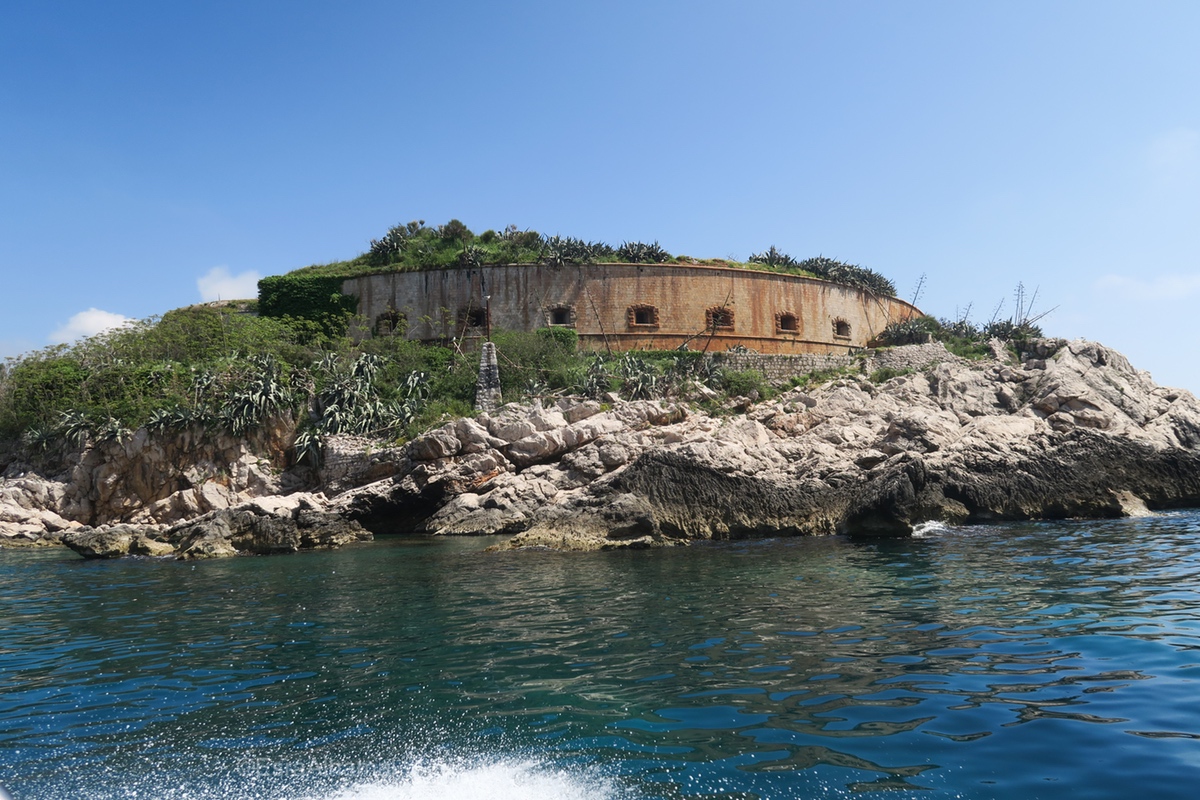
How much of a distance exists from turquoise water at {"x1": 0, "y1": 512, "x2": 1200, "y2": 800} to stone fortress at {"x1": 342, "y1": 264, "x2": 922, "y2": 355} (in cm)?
2266

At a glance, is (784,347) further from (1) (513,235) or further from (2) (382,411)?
(2) (382,411)

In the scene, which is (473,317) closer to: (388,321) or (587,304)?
(388,321)

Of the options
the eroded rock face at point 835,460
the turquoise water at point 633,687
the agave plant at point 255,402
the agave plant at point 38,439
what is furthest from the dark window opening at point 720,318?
the agave plant at point 38,439

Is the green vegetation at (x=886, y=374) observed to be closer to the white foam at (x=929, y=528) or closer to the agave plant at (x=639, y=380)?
the agave plant at (x=639, y=380)

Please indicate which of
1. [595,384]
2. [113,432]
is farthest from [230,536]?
[595,384]

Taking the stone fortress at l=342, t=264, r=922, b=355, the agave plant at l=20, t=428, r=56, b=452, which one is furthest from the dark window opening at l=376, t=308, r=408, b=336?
the agave plant at l=20, t=428, r=56, b=452

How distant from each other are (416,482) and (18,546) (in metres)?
13.6

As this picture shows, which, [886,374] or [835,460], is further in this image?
[886,374]

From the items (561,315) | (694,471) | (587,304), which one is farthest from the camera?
(561,315)

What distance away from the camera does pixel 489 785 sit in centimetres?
476

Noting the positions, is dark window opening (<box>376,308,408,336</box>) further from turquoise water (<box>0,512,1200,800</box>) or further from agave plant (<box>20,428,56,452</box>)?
turquoise water (<box>0,512,1200,800</box>)

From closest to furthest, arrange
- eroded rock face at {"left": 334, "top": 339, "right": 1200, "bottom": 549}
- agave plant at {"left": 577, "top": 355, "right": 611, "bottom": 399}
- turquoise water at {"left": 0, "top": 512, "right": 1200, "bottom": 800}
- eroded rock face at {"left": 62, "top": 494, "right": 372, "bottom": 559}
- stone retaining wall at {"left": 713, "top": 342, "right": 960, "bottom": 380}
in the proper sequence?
1. turquoise water at {"left": 0, "top": 512, "right": 1200, "bottom": 800}
2. eroded rock face at {"left": 334, "top": 339, "right": 1200, "bottom": 549}
3. eroded rock face at {"left": 62, "top": 494, "right": 372, "bottom": 559}
4. agave plant at {"left": 577, "top": 355, "right": 611, "bottom": 399}
5. stone retaining wall at {"left": 713, "top": 342, "right": 960, "bottom": 380}

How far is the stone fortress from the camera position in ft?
115

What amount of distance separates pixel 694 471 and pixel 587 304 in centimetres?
1659
